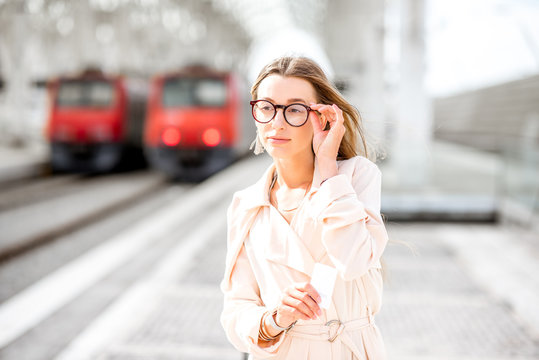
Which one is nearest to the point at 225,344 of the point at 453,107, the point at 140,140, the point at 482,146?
the point at 140,140

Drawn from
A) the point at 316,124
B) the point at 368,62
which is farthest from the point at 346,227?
the point at 368,62

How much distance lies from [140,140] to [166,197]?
517cm

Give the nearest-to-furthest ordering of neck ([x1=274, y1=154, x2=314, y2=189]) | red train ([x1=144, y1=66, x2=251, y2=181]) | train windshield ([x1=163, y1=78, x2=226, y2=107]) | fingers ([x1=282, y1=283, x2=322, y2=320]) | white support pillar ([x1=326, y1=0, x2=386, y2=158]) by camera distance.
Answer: fingers ([x1=282, y1=283, x2=322, y2=320]), neck ([x1=274, y1=154, x2=314, y2=189]), red train ([x1=144, y1=66, x2=251, y2=181]), train windshield ([x1=163, y1=78, x2=226, y2=107]), white support pillar ([x1=326, y1=0, x2=386, y2=158])

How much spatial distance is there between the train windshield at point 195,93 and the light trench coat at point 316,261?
12105 millimetres

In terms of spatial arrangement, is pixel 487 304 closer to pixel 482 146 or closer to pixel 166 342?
pixel 166 342

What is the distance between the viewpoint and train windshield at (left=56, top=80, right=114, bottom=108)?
47.5 ft

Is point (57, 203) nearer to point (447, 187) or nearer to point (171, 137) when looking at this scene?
point (171, 137)

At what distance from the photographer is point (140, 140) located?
1684 centimetres

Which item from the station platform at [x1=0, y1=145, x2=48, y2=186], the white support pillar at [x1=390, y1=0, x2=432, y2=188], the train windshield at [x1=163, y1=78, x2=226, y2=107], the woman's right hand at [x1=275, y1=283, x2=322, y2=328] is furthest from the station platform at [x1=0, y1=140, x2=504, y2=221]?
the woman's right hand at [x1=275, y1=283, x2=322, y2=328]

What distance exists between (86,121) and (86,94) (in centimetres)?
70

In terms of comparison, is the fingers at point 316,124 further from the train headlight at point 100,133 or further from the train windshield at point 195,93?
the train headlight at point 100,133

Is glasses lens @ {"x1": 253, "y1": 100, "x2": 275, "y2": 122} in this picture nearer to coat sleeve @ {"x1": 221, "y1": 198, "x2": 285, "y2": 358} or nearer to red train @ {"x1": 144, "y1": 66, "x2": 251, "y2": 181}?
coat sleeve @ {"x1": 221, "y1": 198, "x2": 285, "y2": 358}

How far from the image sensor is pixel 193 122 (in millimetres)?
13500

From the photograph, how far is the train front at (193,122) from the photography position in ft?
43.9
